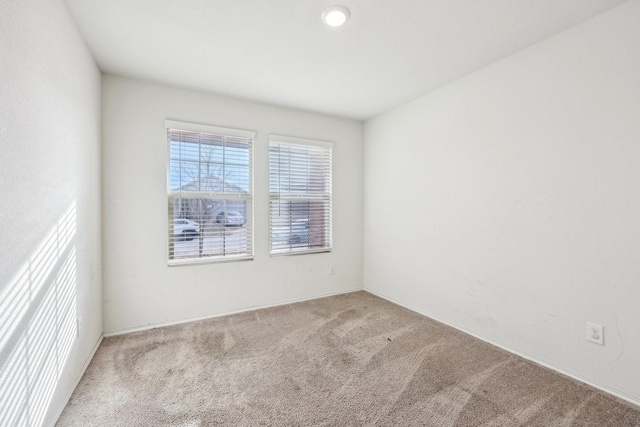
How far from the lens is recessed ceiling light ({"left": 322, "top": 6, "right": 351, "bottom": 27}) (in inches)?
70.3

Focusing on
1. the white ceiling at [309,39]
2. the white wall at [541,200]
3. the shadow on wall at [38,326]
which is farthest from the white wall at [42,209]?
the white wall at [541,200]

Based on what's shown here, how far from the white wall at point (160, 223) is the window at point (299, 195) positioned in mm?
117

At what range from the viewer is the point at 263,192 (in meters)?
3.38

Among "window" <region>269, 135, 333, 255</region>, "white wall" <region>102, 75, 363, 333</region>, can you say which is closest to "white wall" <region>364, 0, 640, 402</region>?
"window" <region>269, 135, 333, 255</region>

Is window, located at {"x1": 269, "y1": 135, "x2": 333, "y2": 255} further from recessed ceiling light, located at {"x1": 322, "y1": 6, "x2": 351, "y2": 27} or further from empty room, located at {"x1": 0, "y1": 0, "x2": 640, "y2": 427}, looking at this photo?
recessed ceiling light, located at {"x1": 322, "y1": 6, "x2": 351, "y2": 27}

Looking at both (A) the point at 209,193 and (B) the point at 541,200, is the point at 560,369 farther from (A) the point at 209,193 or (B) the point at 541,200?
(A) the point at 209,193

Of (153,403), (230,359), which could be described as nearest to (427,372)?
(230,359)

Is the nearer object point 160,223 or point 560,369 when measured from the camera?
point 560,369

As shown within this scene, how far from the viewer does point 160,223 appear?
113 inches

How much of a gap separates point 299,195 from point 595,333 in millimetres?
2946

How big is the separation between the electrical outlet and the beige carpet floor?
0.32m

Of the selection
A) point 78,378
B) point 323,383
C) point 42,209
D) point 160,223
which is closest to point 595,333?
point 323,383

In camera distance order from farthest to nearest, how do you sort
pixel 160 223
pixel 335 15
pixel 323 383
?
pixel 160 223 → pixel 323 383 → pixel 335 15

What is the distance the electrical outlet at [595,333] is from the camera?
188 cm
